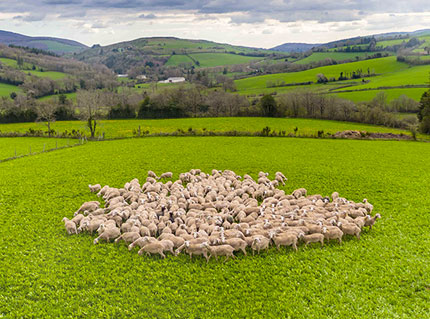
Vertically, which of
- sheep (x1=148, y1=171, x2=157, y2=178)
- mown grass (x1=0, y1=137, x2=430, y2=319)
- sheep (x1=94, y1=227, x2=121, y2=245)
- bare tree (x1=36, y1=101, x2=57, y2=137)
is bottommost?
mown grass (x1=0, y1=137, x2=430, y2=319)

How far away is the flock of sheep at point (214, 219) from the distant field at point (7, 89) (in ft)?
324

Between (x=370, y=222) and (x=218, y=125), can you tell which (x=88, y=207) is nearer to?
(x=370, y=222)

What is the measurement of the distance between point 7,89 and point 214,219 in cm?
11352

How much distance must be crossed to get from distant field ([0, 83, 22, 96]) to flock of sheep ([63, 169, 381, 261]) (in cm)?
9867

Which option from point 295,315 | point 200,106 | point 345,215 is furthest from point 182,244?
point 200,106

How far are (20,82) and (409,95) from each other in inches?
4988

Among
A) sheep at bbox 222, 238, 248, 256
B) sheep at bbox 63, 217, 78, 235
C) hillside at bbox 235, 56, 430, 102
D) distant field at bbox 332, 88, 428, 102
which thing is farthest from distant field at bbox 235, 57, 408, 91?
sheep at bbox 222, 238, 248, 256

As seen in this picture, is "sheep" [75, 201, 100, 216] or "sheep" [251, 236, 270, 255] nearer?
"sheep" [251, 236, 270, 255]

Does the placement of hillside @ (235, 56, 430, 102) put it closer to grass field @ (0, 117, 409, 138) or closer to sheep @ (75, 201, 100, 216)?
grass field @ (0, 117, 409, 138)

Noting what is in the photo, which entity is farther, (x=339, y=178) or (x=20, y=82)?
(x=20, y=82)

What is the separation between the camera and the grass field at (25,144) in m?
34.2

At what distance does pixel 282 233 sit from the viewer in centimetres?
1284

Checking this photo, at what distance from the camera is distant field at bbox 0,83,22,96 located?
9431cm

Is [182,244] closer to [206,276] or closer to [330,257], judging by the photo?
[206,276]
